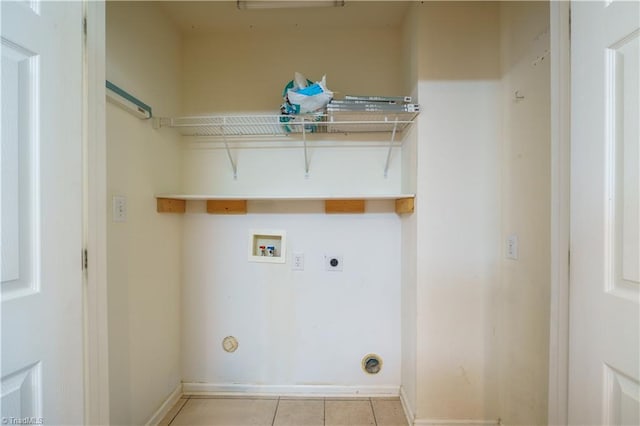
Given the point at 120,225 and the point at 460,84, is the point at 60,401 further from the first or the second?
the point at 460,84

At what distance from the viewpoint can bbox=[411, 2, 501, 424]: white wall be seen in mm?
1380

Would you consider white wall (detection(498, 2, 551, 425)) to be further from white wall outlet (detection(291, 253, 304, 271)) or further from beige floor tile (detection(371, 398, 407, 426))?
white wall outlet (detection(291, 253, 304, 271))

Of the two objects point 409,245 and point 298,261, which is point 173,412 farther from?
point 409,245

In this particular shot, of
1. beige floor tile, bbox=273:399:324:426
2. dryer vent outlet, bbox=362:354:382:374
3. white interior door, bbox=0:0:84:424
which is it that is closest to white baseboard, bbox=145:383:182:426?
beige floor tile, bbox=273:399:324:426

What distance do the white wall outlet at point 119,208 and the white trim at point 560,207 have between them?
1.72 m

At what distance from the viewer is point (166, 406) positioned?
156cm

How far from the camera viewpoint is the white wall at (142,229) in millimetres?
1204

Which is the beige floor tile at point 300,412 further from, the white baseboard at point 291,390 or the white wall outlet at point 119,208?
the white wall outlet at point 119,208

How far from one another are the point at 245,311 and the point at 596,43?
198 cm

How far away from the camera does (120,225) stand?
1.23 meters

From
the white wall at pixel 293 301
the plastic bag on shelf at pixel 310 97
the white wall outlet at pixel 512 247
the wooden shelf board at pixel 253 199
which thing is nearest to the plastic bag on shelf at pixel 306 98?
the plastic bag on shelf at pixel 310 97

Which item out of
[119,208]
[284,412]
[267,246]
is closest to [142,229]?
[119,208]

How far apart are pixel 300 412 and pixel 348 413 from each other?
0.97 ft

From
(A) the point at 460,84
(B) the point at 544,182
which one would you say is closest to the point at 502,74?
(A) the point at 460,84
